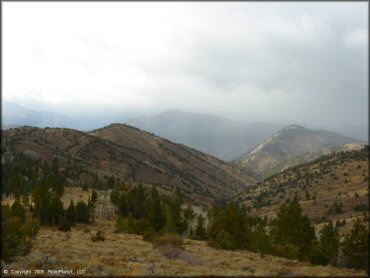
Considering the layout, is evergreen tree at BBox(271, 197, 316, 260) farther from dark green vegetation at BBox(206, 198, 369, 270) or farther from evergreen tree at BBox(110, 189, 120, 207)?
evergreen tree at BBox(110, 189, 120, 207)

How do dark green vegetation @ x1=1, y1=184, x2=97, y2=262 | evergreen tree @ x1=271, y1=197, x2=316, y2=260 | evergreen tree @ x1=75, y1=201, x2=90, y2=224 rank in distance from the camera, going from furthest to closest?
evergreen tree @ x1=75, y1=201, x2=90, y2=224, dark green vegetation @ x1=1, y1=184, x2=97, y2=262, evergreen tree @ x1=271, y1=197, x2=316, y2=260

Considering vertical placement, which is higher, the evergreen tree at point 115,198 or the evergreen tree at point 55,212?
the evergreen tree at point 115,198

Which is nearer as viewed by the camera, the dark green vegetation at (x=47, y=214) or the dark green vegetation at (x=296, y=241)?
the dark green vegetation at (x=296, y=241)

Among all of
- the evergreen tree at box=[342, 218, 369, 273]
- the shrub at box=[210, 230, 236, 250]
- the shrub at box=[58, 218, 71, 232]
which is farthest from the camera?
the shrub at box=[58, 218, 71, 232]

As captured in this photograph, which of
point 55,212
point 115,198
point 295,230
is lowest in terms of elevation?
point 55,212

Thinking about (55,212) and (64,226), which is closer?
(64,226)

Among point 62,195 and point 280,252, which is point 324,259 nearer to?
point 280,252

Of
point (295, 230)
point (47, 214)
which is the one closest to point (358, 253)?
point (295, 230)

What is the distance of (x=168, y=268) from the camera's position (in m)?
31.6

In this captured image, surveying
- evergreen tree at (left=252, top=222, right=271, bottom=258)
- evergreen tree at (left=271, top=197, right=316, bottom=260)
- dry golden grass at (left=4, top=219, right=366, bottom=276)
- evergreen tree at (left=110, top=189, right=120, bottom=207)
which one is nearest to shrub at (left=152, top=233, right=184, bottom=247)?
dry golden grass at (left=4, top=219, right=366, bottom=276)

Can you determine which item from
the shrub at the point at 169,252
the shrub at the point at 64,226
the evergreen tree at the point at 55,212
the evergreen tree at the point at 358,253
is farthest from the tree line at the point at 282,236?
the evergreen tree at the point at 55,212

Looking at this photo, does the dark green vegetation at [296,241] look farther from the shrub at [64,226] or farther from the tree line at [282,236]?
the shrub at [64,226]

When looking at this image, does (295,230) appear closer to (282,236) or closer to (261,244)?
(282,236)

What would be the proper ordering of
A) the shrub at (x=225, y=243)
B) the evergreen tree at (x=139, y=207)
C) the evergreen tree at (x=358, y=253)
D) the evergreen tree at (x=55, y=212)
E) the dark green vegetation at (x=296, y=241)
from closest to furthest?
the evergreen tree at (x=358, y=253) → the dark green vegetation at (x=296, y=241) → the shrub at (x=225, y=243) → the evergreen tree at (x=55, y=212) → the evergreen tree at (x=139, y=207)
